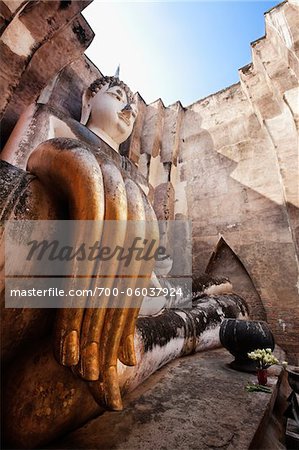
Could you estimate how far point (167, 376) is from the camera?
124 cm

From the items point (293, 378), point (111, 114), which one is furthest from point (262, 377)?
point (111, 114)

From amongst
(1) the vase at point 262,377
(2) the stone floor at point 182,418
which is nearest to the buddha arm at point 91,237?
(2) the stone floor at point 182,418

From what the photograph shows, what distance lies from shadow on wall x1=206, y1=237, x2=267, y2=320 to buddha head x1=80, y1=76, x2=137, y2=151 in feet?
8.10

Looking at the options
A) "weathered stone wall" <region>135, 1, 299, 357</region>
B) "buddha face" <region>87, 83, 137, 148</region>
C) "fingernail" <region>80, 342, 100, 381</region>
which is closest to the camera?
"fingernail" <region>80, 342, 100, 381</region>

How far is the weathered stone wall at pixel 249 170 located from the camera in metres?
3.18

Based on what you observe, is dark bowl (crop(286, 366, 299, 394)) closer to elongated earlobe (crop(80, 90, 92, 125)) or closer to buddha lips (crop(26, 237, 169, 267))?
buddha lips (crop(26, 237, 169, 267))

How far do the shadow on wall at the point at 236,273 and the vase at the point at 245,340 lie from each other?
1986 millimetres

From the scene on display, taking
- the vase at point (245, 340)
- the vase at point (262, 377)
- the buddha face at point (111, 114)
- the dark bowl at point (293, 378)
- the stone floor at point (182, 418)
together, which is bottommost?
the dark bowl at point (293, 378)

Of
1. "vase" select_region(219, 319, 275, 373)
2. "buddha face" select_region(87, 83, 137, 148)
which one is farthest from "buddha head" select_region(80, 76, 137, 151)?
"vase" select_region(219, 319, 275, 373)

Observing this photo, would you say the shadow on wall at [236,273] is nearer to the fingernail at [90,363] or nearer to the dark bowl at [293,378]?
the dark bowl at [293,378]

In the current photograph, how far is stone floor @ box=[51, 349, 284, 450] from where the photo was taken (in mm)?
680

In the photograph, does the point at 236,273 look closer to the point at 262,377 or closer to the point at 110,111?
the point at 262,377

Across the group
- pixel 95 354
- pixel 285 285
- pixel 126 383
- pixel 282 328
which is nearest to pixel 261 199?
pixel 285 285

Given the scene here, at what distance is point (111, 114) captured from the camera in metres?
2.19
